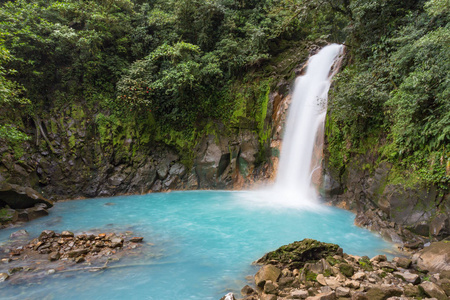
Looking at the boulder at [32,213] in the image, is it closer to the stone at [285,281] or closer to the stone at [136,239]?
the stone at [136,239]

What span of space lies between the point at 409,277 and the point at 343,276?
119 centimetres

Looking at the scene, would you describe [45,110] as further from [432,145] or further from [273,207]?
[432,145]

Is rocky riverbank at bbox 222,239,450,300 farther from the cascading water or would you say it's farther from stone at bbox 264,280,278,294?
the cascading water

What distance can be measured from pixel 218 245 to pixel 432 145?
6.11 meters

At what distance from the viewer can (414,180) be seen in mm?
6324

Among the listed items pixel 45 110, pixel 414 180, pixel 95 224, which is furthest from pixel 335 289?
pixel 45 110

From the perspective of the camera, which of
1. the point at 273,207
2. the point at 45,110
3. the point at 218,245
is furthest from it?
the point at 45,110

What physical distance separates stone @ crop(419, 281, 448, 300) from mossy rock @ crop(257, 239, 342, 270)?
1.64 metres

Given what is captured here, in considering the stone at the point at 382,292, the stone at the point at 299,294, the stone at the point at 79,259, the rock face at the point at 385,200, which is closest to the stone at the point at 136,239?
the stone at the point at 79,259

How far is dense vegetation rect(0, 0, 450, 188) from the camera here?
8.23 m

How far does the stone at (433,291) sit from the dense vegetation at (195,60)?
4040 millimetres

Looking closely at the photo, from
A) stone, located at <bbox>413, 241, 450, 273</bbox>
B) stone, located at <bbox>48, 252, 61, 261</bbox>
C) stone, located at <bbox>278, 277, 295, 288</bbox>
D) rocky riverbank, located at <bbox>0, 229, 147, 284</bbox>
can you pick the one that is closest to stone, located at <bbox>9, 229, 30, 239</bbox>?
rocky riverbank, located at <bbox>0, 229, 147, 284</bbox>

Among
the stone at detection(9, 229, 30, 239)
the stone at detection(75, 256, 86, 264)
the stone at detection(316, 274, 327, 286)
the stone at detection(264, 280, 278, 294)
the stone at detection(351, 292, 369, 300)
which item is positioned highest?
the stone at detection(351, 292, 369, 300)

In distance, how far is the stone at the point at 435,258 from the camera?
465 cm
